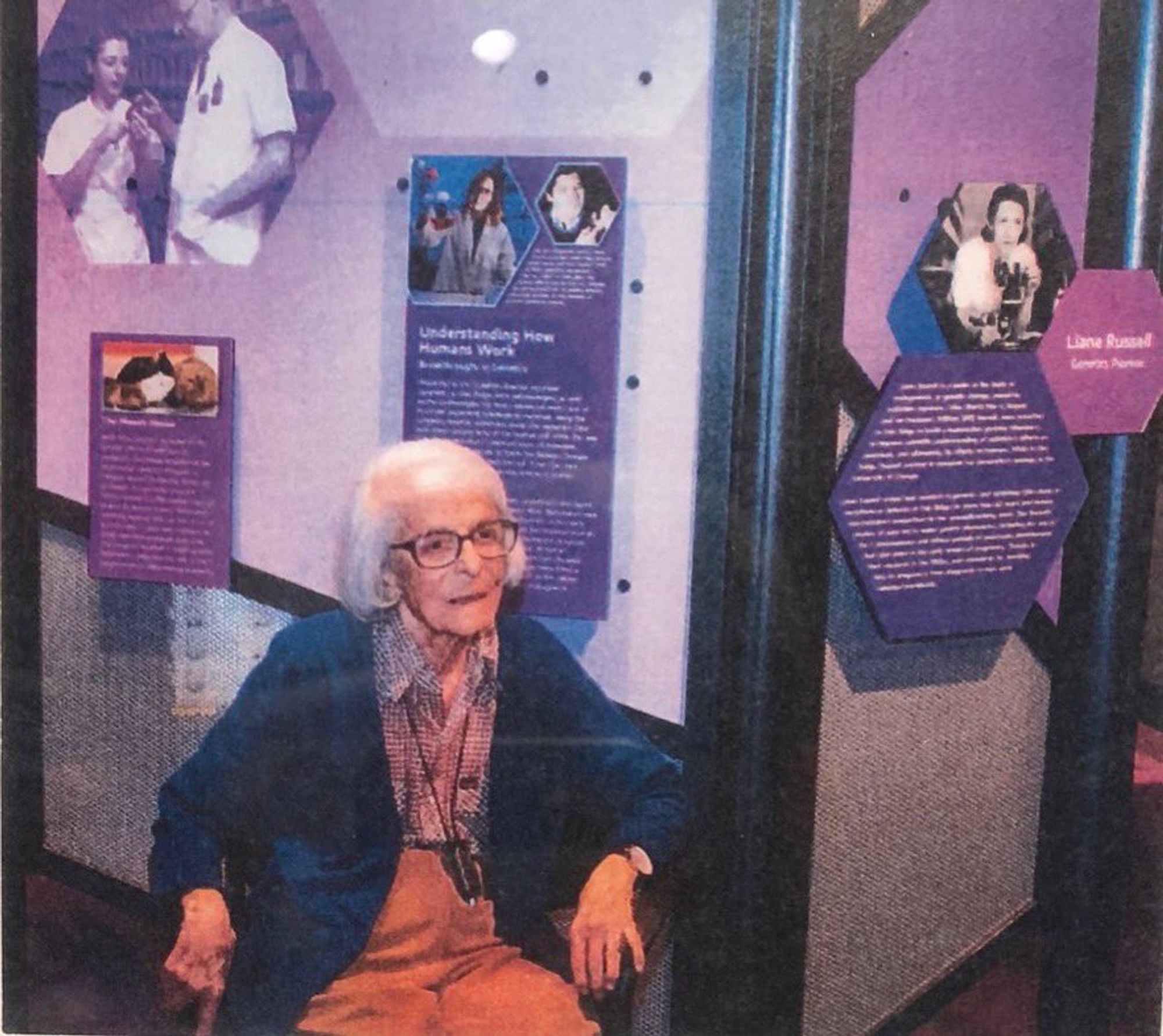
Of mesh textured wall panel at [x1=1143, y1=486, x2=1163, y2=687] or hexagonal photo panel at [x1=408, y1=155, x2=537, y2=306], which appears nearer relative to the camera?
hexagonal photo panel at [x1=408, y1=155, x2=537, y2=306]

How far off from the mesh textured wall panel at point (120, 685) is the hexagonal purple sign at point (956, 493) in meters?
0.66

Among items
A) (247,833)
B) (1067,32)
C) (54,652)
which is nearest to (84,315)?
(54,652)

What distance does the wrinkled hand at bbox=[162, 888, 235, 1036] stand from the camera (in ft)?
4.71

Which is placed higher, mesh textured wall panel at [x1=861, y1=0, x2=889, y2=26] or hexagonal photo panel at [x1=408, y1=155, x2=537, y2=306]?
mesh textured wall panel at [x1=861, y1=0, x2=889, y2=26]

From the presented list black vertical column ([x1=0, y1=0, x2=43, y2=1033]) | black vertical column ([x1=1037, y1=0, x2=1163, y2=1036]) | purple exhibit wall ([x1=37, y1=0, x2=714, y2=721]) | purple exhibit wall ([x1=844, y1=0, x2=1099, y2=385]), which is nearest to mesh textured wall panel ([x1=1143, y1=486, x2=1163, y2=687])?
black vertical column ([x1=1037, y1=0, x2=1163, y2=1036])

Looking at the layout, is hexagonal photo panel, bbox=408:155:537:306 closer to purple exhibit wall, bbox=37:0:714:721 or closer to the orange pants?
purple exhibit wall, bbox=37:0:714:721

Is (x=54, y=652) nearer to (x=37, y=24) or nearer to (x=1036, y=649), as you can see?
(x=37, y=24)

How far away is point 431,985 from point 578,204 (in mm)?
849

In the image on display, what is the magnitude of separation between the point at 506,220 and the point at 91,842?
0.88 m

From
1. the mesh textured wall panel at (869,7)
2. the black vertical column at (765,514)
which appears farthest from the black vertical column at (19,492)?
the mesh textured wall panel at (869,7)

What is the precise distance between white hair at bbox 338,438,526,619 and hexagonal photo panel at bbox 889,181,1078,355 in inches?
18.2

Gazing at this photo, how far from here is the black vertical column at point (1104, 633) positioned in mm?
1430

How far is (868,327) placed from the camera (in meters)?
1.36

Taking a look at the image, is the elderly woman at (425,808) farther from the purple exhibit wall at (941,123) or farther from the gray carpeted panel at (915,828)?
the purple exhibit wall at (941,123)
